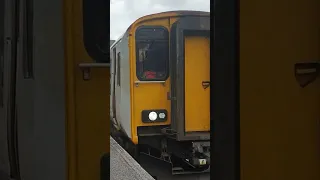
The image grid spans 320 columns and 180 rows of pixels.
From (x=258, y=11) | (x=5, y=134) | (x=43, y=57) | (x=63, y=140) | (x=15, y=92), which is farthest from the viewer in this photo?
(x=5, y=134)

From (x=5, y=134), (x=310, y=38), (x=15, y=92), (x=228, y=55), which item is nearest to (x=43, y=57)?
(x=15, y=92)

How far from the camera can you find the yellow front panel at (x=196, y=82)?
20.5 feet

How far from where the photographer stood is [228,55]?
95 centimetres

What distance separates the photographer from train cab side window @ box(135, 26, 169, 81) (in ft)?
21.6

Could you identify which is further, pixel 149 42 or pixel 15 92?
pixel 149 42

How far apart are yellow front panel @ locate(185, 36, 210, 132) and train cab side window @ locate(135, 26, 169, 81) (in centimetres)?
50

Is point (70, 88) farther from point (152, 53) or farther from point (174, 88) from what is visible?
point (152, 53)

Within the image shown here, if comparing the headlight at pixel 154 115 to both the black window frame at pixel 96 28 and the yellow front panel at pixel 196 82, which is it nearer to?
the yellow front panel at pixel 196 82

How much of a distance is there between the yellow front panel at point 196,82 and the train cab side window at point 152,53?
500mm

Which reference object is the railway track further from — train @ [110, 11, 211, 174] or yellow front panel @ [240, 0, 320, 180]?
yellow front panel @ [240, 0, 320, 180]

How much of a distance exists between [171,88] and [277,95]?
5635 mm

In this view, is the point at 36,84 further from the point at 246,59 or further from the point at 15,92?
the point at 246,59

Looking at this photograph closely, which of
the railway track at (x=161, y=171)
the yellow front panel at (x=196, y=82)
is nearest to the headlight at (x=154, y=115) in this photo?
the yellow front panel at (x=196, y=82)

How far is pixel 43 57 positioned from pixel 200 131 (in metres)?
5.32
